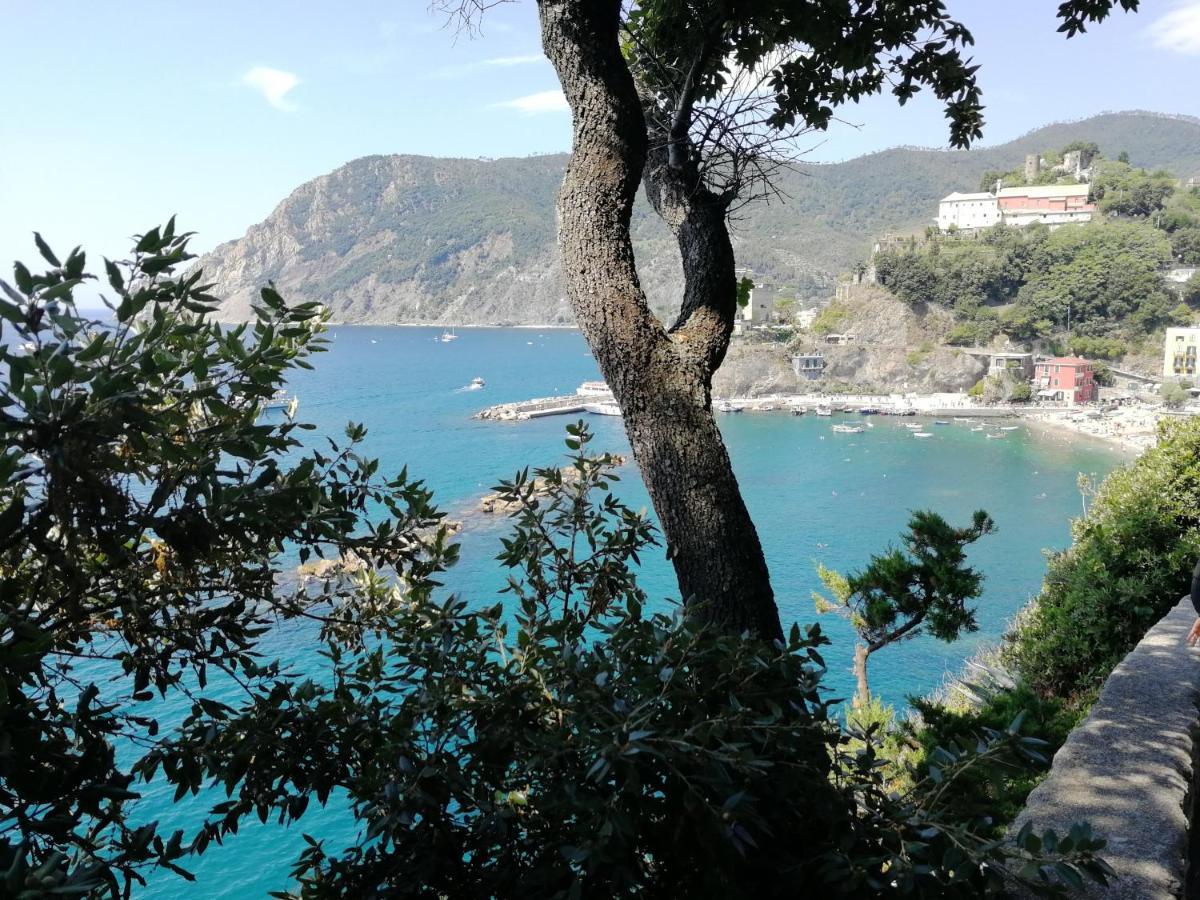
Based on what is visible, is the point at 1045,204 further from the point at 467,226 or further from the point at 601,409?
the point at 467,226

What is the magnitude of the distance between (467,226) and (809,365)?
5664 cm

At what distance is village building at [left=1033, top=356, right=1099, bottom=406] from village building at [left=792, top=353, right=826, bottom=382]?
1196cm

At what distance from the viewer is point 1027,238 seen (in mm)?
56562

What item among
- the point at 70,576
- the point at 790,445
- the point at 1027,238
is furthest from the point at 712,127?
the point at 1027,238

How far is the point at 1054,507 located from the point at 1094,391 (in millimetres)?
21701

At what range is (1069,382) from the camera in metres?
45.4

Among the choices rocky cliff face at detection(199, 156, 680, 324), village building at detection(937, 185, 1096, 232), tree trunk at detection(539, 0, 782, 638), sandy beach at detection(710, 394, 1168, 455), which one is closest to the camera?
tree trunk at detection(539, 0, 782, 638)

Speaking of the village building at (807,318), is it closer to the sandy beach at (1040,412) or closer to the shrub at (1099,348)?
the sandy beach at (1040,412)

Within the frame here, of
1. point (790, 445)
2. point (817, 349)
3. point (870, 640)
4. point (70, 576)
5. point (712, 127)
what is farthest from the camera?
point (817, 349)

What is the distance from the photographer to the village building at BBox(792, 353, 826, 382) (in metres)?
52.3

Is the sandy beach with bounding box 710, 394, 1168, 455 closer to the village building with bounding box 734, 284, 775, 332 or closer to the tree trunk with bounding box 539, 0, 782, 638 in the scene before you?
the village building with bounding box 734, 284, 775, 332

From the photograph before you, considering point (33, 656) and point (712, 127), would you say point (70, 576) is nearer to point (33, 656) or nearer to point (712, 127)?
point (33, 656)

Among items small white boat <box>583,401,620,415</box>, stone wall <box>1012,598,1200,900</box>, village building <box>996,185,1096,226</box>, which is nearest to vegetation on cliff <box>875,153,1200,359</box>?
village building <box>996,185,1096,226</box>

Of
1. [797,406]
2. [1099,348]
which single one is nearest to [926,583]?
[797,406]
